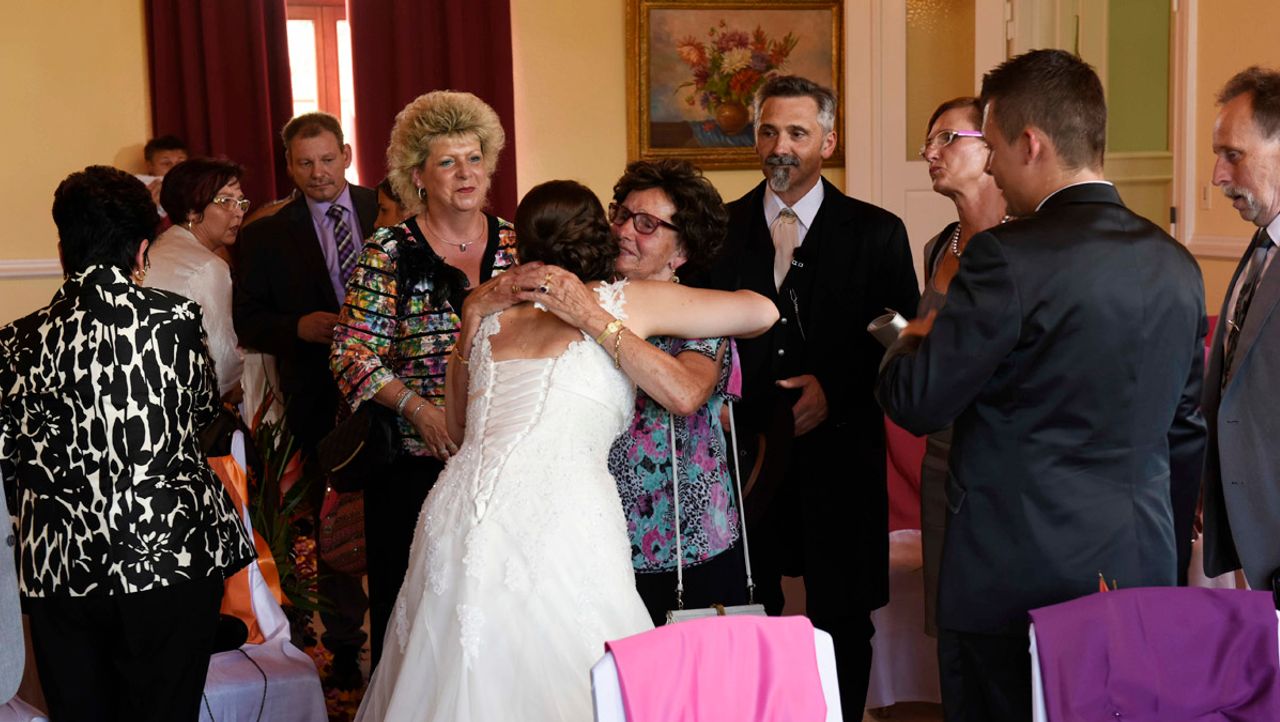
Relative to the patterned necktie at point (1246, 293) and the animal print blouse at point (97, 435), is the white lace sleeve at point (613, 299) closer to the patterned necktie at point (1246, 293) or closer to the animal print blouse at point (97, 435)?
the animal print blouse at point (97, 435)

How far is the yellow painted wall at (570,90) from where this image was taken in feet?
25.0

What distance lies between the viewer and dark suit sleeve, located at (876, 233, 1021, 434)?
7.04 feet

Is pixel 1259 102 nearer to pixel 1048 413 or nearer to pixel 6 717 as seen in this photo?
pixel 1048 413

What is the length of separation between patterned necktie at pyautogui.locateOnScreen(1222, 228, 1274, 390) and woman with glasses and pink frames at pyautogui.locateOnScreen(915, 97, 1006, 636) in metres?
0.58

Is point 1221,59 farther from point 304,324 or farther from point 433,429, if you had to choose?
point 433,429

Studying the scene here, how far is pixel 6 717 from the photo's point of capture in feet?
10.2

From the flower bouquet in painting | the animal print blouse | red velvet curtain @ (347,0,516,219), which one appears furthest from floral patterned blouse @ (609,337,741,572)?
the flower bouquet in painting

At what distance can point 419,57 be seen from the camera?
736 cm

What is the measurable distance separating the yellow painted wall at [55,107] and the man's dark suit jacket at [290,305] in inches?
107

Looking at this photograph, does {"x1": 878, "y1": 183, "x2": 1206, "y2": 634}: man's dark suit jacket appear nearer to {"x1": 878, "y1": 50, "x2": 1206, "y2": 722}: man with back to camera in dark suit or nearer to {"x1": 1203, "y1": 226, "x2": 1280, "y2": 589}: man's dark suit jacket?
{"x1": 878, "y1": 50, "x2": 1206, "y2": 722}: man with back to camera in dark suit

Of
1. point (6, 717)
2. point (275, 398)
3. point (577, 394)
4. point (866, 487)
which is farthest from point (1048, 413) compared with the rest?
point (275, 398)

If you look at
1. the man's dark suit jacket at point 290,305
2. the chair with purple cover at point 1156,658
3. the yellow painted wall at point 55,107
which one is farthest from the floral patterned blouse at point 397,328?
the yellow painted wall at point 55,107

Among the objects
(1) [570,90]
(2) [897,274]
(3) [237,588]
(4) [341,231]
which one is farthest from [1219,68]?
(3) [237,588]

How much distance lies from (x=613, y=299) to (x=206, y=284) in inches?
82.7
